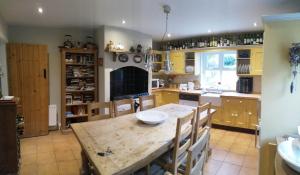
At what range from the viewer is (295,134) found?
7.75 ft

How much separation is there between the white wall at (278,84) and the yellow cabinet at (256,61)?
2.73 metres

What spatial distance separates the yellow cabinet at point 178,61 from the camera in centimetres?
610

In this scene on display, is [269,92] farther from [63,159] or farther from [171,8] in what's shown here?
[63,159]

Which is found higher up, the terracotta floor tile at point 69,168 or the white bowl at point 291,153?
the white bowl at point 291,153

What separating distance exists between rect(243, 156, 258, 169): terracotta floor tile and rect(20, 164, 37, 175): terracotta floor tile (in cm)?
321

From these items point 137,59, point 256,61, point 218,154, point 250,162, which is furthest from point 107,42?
point 250,162

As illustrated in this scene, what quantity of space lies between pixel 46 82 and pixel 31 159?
1671mm

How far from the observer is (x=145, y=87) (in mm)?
5504

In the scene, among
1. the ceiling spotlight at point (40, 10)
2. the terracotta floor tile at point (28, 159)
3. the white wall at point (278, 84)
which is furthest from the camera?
the terracotta floor tile at point (28, 159)

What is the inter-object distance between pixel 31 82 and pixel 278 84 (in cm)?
438

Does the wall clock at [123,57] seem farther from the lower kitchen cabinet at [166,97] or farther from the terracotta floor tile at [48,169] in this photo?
the terracotta floor tile at [48,169]

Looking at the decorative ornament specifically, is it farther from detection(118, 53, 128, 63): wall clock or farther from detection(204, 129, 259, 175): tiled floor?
detection(118, 53, 128, 63): wall clock

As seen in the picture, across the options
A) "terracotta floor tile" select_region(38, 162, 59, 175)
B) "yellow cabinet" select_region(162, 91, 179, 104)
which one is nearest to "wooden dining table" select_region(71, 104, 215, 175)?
"terracotta floor tile" select_region(38, 162, 59, 175)

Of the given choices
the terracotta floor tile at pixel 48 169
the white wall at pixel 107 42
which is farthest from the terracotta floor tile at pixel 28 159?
the white wall at pixel 107 42
